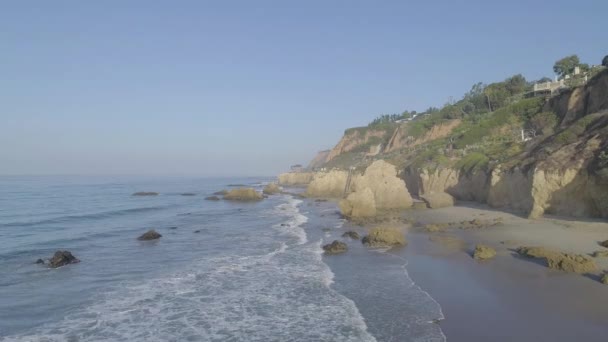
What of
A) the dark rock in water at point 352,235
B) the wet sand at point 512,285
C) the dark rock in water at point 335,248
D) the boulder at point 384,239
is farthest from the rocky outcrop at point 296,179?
the dark rock in water at point 335,248

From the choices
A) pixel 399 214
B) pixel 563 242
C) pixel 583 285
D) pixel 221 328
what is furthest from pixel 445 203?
pixel 221 328

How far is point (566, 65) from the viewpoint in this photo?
215 feet

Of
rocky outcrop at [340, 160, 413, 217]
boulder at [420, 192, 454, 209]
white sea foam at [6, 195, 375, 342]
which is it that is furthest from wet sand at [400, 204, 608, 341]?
rocky outcrop at [340, 160, 413, 217]

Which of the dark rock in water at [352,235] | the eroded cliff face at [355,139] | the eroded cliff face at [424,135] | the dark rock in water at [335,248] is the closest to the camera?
the dark rock in water at [335,248]

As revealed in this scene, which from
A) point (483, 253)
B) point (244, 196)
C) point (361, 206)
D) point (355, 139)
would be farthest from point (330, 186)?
point (355, 139)

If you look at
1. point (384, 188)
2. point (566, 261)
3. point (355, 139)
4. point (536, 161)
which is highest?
point (355, 139)

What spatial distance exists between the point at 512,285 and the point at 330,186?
4186 cm

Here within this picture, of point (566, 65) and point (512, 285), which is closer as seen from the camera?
point (512, 285)

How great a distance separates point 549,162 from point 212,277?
1740 centimetres

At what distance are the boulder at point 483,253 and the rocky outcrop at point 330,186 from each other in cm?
3620

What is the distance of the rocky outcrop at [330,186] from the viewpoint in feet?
176

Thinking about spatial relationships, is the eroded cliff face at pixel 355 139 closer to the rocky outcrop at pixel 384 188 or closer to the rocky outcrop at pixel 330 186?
the rocky outcrop at pixel 330 186

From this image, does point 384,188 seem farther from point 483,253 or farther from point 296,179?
point 296,179

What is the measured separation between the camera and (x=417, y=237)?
72.6 feet
